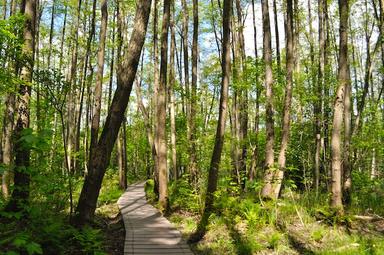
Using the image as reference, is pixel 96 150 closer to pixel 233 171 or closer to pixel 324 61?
pixel 324 61

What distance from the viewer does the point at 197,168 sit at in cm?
1044

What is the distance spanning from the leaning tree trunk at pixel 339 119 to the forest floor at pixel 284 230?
0.47m

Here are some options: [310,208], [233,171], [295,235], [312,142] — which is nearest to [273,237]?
[295,235]

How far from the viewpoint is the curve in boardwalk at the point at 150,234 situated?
6622 mm

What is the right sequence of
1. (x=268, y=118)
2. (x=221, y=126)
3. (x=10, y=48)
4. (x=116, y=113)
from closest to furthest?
(x=116, y=113) < (x=10, y=48) < (x=221, y=126) < (x=268, y=118)

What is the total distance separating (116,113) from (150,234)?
3373mm

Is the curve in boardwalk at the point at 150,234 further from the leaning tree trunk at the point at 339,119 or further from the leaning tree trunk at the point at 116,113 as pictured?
the leaning tree trunk at the point at 339,119

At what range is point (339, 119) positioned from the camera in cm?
788

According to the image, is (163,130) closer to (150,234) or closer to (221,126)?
(221,126)

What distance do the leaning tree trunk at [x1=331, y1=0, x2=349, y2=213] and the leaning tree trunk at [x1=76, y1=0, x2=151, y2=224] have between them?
4717mm

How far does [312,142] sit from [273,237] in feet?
28.4

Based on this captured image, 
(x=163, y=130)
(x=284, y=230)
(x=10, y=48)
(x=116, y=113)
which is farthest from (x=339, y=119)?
(x=10, y=48)

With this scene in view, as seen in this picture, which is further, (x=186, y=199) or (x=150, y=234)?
(x=186, y=199)

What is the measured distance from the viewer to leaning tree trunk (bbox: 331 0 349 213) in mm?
7684
